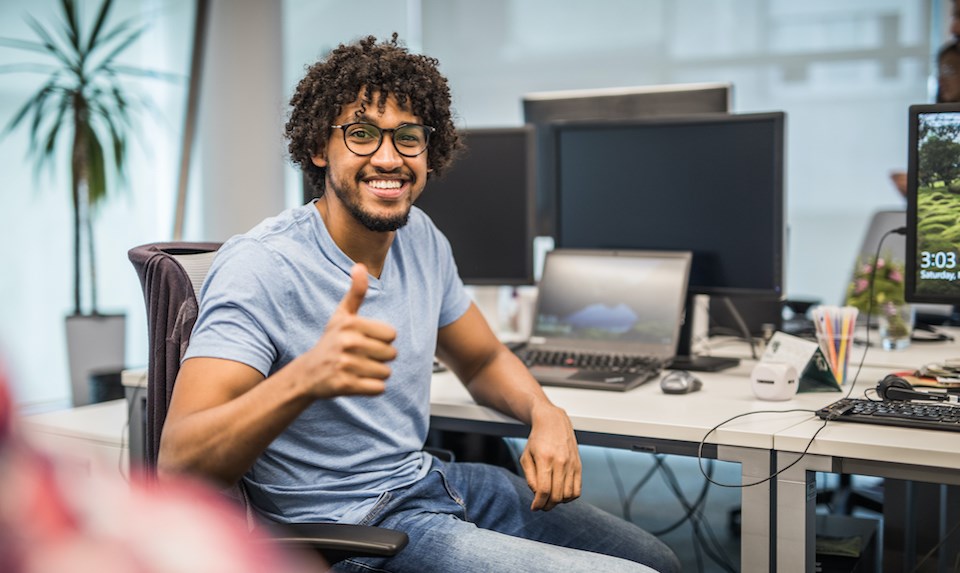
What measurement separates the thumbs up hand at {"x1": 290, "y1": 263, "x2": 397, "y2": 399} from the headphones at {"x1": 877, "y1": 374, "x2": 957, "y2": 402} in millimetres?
1137

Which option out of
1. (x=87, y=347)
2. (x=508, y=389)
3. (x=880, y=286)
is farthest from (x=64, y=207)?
(x=880, y=286)

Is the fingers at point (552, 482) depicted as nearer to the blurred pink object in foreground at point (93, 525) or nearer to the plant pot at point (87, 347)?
the blurred pink object in foreground at point (93, 525)

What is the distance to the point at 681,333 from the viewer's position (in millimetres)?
2299

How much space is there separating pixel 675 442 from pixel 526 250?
808 mm

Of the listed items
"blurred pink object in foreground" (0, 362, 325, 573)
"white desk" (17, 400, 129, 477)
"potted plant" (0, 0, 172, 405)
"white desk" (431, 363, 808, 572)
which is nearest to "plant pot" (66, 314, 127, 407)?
"potted plant" (0, 0, 172, 405)

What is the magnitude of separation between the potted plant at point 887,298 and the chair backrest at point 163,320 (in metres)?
1.69

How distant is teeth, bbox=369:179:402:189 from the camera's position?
163 centimetres

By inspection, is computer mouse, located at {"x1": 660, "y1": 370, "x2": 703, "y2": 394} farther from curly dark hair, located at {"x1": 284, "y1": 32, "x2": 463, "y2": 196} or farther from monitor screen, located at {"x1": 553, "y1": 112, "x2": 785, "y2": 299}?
curly dark hair, located at {"x1": 284, "y1": 32, "x2": 463, "y2": 196}

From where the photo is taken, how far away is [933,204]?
1.92 m

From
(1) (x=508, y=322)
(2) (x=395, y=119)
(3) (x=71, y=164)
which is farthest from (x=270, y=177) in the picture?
(2) (x=395, y=119)

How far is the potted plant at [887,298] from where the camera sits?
2.48 metres

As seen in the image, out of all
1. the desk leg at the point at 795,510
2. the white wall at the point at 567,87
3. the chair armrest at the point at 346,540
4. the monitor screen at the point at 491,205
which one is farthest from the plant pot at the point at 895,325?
the white wall at the point at 567,87

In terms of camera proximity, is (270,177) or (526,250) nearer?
(526,250)

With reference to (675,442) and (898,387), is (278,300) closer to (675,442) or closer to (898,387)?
(675,442)
